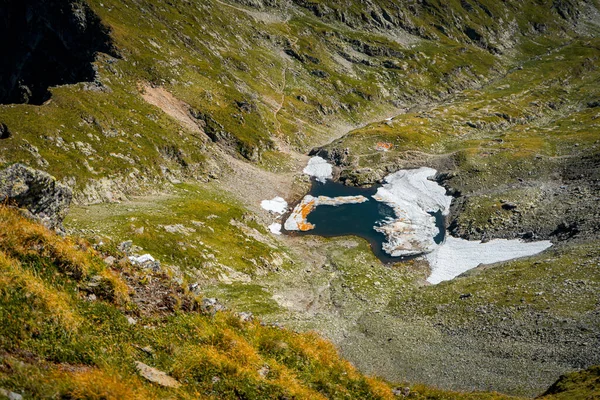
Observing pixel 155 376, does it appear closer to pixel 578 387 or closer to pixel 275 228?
pixel 578 387

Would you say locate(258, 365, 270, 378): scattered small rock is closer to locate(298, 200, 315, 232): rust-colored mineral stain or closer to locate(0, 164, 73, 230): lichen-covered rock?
locate(0, 164, 73, 230): lichen-covered rock

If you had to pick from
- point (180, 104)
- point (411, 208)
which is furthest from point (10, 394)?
point (180, 104)

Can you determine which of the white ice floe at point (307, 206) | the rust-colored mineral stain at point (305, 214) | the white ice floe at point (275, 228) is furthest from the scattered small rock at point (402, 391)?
the rust-colored mineral stain at point (305, 214)

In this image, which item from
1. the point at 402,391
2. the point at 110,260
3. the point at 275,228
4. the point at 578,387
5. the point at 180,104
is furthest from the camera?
the point at 180,104

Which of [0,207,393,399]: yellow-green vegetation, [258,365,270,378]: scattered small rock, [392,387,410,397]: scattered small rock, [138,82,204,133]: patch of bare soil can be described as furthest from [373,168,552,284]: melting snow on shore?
[258,365,270,378]: scattered small rock

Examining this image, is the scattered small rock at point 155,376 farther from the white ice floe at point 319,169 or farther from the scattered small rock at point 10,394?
the white ice floe at point 319,169
